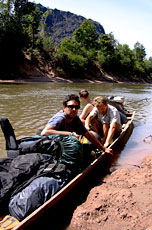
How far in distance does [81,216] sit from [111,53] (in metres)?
60.8

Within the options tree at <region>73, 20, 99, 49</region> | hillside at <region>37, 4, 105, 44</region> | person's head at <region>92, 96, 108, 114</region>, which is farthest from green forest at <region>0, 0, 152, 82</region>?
hillside at <region>37, 4, 105, 44</region>

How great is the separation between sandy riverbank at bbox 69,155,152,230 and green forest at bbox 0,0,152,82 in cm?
3338

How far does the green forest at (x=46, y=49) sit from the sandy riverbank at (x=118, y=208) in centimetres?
3338

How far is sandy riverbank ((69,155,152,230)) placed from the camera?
2975mm

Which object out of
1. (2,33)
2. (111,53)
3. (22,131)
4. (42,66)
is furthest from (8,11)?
(22,131)

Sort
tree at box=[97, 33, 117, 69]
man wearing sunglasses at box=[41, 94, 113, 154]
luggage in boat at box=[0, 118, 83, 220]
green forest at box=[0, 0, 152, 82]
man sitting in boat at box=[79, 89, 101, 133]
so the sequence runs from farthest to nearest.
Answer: tree at box=[97, 33, 117, 69]
green forest at box=[0, 0, 152, 82]
man sitting in boat at box=[79, 89, 101, 133]
man wearing sunglasses at box=[41, 94, 113, 154]
luggage in boat at box=[0, 118, 83, 220]

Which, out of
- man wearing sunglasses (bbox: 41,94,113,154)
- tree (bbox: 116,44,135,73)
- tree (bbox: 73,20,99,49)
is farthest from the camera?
tree (bbox: 116,44,135,73)

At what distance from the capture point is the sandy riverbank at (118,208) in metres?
2.97

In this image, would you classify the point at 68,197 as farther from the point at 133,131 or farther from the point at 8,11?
the point at 8,11

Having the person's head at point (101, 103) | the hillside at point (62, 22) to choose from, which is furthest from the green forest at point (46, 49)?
the hillside at point (62, 22)

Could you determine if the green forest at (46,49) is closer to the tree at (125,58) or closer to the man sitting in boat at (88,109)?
the tree at (125,58)

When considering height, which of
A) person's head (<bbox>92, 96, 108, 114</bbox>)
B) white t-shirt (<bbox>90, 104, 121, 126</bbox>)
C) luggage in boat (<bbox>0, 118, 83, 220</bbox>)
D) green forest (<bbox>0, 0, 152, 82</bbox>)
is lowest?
luggage in boat (<bbox>0, 118, 83, 220</bbox>)

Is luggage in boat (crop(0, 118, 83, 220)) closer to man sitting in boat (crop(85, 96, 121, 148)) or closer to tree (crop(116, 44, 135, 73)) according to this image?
man sitting in boat (crop(85, 96, 121, 148))

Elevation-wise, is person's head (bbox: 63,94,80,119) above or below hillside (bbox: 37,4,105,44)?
below
